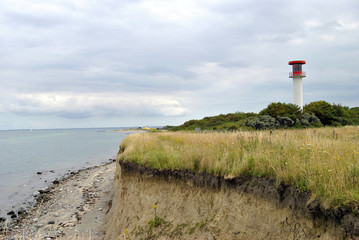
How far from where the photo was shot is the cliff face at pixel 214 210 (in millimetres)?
6086

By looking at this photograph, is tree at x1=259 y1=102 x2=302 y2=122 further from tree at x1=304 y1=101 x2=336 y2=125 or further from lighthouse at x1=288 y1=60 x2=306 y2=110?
lighthouse at x1=288 y1=60 x2=306 y2=110

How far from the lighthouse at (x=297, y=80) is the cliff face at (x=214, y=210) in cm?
3373

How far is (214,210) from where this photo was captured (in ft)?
27.5

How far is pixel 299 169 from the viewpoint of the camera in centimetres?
670

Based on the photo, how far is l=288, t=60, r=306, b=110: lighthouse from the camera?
39.4 m

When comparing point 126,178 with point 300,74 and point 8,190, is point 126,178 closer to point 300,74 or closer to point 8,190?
point 8,190

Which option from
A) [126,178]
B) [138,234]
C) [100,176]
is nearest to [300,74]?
[100,176]

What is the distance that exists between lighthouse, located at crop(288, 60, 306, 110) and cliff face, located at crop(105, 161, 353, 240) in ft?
111

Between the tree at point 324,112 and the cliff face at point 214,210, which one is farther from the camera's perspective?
the tree at point 324,112

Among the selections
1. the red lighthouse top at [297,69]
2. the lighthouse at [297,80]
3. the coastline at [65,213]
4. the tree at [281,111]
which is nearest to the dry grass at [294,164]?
the coastline at [65,213]

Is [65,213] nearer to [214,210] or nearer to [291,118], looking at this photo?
[214,210]

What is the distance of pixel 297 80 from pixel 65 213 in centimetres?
3640

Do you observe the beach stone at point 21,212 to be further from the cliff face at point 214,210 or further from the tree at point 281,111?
the tree at point 281,111

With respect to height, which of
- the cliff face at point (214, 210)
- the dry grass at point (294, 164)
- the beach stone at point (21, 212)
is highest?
the dry grass at point (294, 164)
